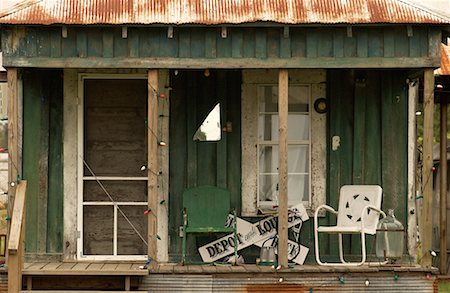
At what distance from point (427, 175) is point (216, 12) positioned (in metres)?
2.88

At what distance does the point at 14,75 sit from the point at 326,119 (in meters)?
3.73

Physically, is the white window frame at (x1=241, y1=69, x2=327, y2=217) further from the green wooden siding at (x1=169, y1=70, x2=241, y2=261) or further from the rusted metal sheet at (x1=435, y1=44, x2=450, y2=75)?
the rusted metal sheet at (x1=435, y1=44, x2=450, y2=75)

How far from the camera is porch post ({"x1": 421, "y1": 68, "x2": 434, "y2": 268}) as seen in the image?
1041 cm

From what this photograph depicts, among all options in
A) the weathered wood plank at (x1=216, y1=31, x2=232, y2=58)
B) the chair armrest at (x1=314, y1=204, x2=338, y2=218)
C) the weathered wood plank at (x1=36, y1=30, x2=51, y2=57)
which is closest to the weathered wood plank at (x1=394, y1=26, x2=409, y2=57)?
the weathered wood plank at (x1=216, y1=31, x2=232, y2=58)

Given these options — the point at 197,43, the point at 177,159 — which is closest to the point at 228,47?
the point at 197,43

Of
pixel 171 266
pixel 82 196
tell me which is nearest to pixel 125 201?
pixel 82 196

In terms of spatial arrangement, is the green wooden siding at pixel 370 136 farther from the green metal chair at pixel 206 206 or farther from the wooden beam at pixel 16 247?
the wooden beam at pixel 16 247

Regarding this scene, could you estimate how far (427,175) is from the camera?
1048 cm

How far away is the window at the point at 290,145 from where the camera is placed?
11719 millimetres

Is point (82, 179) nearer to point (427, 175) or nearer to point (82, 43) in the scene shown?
point (82, 43)

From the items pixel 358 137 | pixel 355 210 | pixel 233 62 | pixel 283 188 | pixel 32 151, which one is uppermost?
pixel 233 62

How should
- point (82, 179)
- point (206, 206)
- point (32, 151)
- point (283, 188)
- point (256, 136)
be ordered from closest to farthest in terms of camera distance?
point (283, 188), point (206, 206), point (32, 151), point (82, 179), point (256, 136)

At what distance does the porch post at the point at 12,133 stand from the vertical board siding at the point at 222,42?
322 mm

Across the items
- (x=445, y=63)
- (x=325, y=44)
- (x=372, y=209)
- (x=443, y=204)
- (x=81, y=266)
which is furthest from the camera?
(x=443, y=204)
